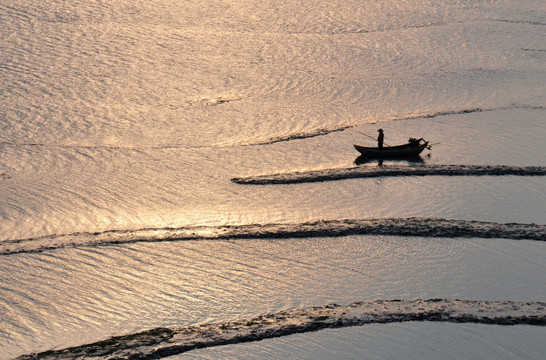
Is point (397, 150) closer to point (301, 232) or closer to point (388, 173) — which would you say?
point (388, 173)

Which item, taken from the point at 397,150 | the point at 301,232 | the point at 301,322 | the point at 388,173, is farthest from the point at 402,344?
the point at 397,150

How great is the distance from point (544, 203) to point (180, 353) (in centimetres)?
963

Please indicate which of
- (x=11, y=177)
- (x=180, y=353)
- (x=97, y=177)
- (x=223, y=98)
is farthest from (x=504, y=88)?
(x=180, y=353)

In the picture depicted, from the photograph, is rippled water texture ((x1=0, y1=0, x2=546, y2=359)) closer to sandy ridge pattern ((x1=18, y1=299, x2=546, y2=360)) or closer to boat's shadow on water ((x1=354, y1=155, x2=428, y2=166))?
boat's shadow on water ((x1=354, y1=155, x2=428, y2=166))

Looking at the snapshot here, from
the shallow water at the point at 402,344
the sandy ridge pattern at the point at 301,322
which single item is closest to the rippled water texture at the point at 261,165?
the shallow water at the point at 402,344

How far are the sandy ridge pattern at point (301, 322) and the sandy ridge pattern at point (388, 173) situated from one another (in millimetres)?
6639

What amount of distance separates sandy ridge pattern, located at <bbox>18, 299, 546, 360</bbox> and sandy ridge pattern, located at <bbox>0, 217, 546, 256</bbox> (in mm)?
2926

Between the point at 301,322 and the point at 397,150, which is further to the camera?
the point at 397,150

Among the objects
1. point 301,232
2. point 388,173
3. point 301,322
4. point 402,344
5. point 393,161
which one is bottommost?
point 402,344

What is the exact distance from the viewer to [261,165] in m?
19.7

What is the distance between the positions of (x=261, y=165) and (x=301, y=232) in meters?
5.03

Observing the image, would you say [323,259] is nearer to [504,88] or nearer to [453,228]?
[453,228]

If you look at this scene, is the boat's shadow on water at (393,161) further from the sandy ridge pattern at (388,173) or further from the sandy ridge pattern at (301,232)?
the sandy ridge pattern at (301,232)

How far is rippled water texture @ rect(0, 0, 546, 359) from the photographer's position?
40.9 feet
